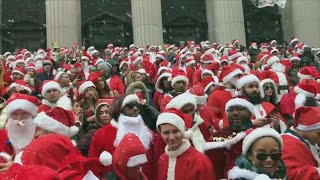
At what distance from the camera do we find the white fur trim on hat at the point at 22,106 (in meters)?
6.04

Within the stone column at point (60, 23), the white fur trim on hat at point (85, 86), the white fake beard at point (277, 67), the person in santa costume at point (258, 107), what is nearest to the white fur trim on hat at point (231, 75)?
the person in santa costume at point (258, 107)

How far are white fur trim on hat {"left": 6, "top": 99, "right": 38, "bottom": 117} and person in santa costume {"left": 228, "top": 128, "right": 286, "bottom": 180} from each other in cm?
271

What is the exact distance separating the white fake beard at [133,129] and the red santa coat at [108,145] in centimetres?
8

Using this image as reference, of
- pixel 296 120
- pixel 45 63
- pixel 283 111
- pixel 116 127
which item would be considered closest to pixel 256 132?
pixel 296 120

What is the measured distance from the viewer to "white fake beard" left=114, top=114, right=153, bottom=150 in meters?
6.36

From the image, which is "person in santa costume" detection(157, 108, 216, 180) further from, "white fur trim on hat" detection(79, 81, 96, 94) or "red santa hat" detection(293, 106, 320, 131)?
"white fur trim on hat" detection(79, 81, 96, 94)

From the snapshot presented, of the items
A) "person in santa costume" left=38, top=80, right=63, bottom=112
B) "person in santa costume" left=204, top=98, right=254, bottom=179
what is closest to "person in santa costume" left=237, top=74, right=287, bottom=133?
"person in santa costume" left=204, top=98, right=254, bottom=179

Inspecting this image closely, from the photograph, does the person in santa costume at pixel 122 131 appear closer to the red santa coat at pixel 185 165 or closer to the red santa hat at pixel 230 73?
the red santa coat at pixel 185 165

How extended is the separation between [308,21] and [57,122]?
22525mm

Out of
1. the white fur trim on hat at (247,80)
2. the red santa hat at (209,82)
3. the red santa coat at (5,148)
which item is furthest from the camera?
the red santa hat at (209,82)

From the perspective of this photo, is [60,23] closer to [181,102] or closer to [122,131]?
[181,102]

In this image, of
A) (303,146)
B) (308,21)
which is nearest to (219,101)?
(303,146)

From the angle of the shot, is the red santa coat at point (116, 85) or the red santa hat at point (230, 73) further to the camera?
the red santa coat at point (116, 85)

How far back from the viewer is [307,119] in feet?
17.6
